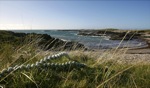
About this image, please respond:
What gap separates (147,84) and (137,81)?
130 mm

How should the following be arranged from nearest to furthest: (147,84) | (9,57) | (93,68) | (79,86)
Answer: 1. (79,86)
2. (147,84)
3. (93,68)
4. (9,57)

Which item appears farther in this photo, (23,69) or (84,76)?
(84,76)

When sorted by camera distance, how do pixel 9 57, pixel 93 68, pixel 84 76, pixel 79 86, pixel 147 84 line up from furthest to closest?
pixel 9 57, pixel 93 68, pixel 84 76, pixel 147 84, pixel 79 86

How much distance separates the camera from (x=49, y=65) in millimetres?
2562

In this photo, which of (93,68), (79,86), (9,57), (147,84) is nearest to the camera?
(79,86)

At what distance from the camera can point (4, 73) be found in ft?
7.08

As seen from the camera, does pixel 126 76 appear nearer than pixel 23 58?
Yes

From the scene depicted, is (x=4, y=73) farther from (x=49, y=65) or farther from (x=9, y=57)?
(x=9, y=57)

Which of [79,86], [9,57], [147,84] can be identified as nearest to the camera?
[79,86]

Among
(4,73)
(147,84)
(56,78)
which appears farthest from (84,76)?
(4,73)

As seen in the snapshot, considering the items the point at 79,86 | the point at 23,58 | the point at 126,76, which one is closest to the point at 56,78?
the point at 79,86

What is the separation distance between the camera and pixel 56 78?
2410 millimetres

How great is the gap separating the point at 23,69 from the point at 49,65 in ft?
1.06

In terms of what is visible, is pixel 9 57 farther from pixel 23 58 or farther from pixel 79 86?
pixel 79 86
